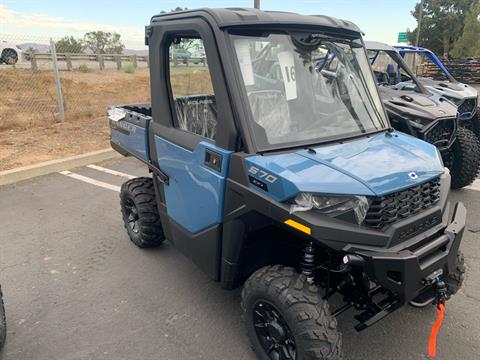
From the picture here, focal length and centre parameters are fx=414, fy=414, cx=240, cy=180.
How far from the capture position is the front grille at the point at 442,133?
5.00 meters

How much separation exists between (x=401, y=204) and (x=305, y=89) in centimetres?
93

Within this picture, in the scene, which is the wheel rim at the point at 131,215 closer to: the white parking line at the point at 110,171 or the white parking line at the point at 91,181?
the white parking line at the point at 91,181

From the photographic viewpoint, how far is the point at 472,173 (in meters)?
5.33

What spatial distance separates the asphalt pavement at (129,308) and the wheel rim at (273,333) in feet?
0.75

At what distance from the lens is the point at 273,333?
244 cm

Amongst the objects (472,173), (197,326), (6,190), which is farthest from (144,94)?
(197,326)

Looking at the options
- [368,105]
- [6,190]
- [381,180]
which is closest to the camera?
[381,180]

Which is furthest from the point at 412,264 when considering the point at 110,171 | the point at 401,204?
the point at 110,171

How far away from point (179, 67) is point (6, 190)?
4.10 metres

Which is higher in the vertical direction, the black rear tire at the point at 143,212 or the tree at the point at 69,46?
the tree at the point at 69,46

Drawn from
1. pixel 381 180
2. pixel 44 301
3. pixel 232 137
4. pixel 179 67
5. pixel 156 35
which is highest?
pixel 156 35

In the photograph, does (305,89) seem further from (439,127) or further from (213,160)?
(439,127)

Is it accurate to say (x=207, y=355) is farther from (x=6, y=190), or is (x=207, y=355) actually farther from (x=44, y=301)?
(x=6, y=190)

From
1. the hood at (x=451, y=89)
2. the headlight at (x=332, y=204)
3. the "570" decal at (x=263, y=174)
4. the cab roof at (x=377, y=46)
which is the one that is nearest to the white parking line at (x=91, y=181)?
the "570" decal at (x=263, y=174)
